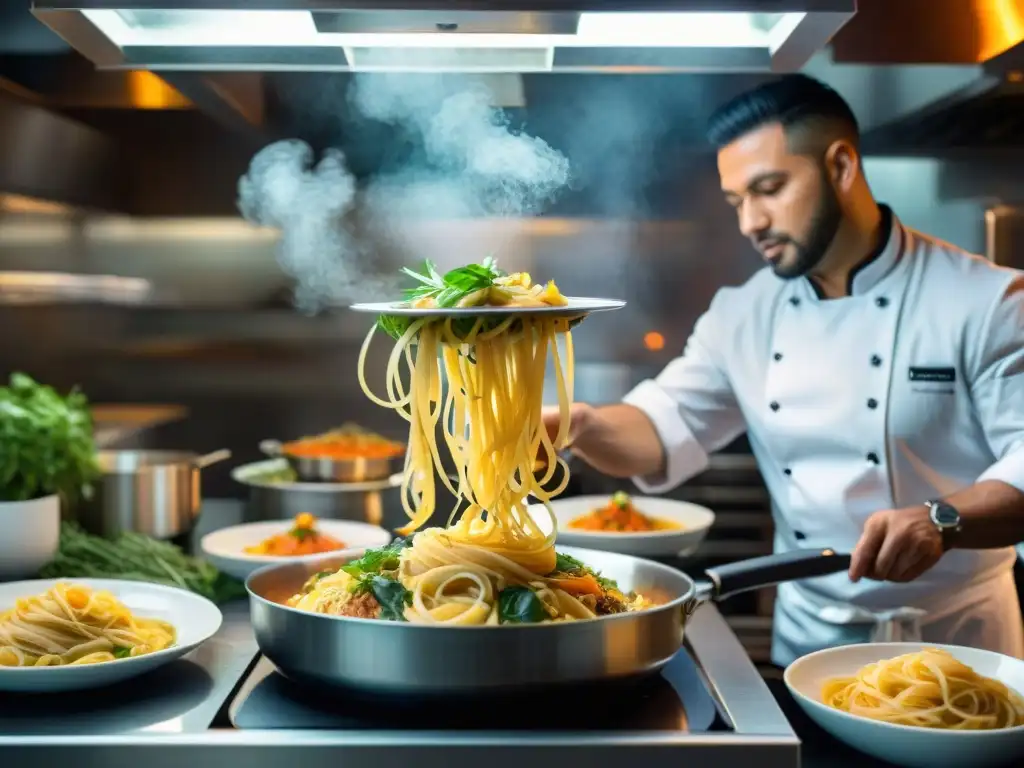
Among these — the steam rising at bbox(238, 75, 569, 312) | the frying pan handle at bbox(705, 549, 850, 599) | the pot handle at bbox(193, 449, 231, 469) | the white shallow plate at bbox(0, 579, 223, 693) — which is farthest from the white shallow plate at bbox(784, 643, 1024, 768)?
the steam rising at bbox(238, 75, 569, 312)

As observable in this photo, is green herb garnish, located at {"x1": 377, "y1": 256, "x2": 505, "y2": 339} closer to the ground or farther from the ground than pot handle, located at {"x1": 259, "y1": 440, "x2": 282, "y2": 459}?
farther from the ground

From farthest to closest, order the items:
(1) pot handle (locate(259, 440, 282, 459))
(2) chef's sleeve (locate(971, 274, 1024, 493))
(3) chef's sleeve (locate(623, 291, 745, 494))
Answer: (1) pot handle (locate(259, 440, 282, 459)) < (3) chef's sleeve (locate(623, 291, 745, 494)) < (2) chef's sleeve (locate(971, 274, 1024, 493))

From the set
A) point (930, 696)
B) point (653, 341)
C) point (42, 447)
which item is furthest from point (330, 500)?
point (930, 696)

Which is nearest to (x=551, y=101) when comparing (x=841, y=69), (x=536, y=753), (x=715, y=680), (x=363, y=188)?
(x=363, y=188)

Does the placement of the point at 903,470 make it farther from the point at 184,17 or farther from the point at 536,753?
the point at 184,17

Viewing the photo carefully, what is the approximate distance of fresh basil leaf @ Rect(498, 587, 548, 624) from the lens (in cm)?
156

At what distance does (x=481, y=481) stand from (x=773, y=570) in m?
0.50

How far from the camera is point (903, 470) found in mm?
2688

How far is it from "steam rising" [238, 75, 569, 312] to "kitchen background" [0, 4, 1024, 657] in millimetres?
46

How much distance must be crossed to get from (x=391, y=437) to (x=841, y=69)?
1.84 metres

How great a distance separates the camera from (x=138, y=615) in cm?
199

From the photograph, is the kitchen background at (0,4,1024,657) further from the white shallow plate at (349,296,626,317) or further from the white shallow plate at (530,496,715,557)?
the white shallow plate at (349,296,626,317)

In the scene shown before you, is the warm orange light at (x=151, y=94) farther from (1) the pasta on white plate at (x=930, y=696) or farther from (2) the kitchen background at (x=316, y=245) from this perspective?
(1) the pasta on white plate at (x=930, y=696)

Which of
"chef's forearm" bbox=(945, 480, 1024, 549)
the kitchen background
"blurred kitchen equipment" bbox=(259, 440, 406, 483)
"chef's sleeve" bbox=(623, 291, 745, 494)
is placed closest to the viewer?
"chef's forearm" bbox=(945, 480, 1024, 549)
